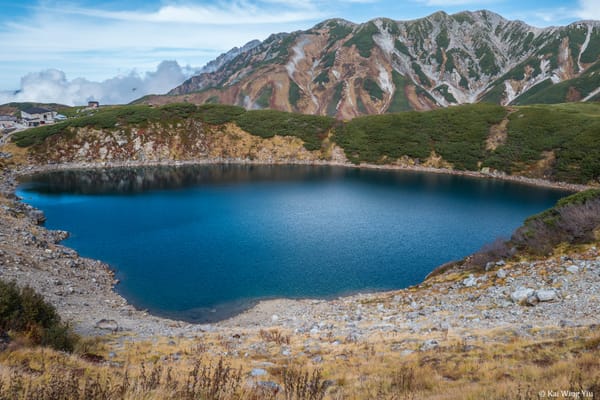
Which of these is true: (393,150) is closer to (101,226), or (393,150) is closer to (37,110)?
(101,226)

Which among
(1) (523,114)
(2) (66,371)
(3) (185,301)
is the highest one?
(1) (523,114)

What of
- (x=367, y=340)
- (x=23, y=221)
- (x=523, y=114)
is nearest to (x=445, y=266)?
(x=367, y=340)

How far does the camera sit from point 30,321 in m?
15.1

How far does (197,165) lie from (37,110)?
118410 mm

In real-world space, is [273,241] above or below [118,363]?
below

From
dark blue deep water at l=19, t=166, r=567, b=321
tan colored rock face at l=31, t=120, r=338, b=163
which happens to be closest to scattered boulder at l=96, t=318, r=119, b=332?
dark blue deep water at l=19, t=166, r=567, b=321

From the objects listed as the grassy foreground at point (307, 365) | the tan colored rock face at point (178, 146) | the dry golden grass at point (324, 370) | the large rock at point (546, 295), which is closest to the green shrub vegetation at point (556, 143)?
the tan colored rock face at point (178, 146)

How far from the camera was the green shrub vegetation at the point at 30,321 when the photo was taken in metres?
14.3

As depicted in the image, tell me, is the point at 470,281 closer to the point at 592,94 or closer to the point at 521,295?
the point at 521,295

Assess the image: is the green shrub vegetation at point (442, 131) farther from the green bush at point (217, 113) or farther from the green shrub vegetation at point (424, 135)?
the green bush at point (217, 113)

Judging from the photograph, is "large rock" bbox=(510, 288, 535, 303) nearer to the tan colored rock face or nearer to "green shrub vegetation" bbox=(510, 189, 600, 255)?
"green shrub vegetation" bbox=(510, 189, 600, 255)

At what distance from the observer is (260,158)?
127 metres

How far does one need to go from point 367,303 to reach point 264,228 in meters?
27.2

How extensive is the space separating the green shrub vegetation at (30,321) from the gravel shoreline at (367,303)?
15.0 feet
